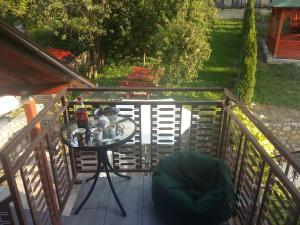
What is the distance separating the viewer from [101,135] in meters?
3.27

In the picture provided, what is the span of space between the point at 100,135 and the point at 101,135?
0.02m

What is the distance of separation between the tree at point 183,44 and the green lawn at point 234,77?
5.63ft

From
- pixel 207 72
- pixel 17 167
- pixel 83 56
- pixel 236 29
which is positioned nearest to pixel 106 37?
pixel 83 56

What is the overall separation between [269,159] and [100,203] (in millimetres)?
2210

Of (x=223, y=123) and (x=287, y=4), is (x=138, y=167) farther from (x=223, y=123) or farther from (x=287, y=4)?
(x=287, y=4)

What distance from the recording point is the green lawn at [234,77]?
11836 mm

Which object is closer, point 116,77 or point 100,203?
point 100,203

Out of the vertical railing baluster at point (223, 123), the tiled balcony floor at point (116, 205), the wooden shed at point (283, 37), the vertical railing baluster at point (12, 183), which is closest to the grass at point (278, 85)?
the wooden shed at point (283, 37)

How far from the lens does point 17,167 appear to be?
214 centimetres

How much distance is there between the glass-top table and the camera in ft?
10.2

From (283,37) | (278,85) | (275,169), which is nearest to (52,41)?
(278,85)

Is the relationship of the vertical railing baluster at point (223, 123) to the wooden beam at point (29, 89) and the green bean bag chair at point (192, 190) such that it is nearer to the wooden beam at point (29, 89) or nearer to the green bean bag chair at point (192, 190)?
the green bean bag chair at point (192, 190)

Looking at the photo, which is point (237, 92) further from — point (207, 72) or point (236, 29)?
point (236, 29)

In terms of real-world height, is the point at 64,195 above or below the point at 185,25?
below
